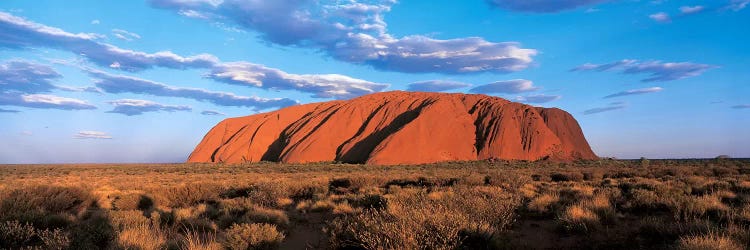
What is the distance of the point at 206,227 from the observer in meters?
8.68

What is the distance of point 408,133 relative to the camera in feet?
181

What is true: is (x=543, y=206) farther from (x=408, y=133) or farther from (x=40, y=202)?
(x=408, y=133)

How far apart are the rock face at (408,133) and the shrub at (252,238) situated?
43.5m

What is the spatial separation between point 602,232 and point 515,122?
55180mm

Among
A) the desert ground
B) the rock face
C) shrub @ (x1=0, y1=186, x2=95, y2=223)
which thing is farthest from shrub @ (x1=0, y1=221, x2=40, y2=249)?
the rock face

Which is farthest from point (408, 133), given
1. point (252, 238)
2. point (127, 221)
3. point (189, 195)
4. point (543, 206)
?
point (252, 238)

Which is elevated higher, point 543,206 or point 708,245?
point 708,245

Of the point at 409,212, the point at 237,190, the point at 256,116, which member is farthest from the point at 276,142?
the point at 409,212

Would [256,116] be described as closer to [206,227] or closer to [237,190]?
[237,190]

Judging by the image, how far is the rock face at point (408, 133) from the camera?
5519 centimetres

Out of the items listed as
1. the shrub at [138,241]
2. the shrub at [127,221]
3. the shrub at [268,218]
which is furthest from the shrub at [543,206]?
the shrub at [127,221]

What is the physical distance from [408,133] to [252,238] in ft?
161

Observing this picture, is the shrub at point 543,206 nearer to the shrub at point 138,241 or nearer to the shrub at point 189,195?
the shrub at point 138,241

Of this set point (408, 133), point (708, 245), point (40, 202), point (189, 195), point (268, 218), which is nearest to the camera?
point (708, 245)
